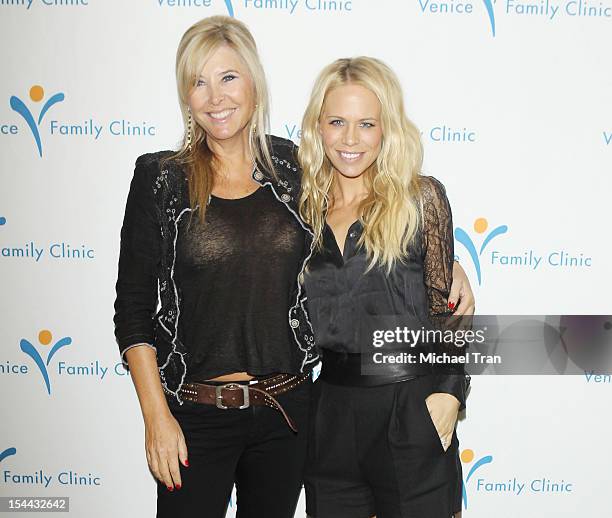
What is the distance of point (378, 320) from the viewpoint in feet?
5.86

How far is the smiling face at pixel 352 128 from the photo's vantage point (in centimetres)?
181

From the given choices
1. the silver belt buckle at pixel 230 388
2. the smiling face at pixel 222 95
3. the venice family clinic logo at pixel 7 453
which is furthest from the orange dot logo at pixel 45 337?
the smiling face at pixel 222 95

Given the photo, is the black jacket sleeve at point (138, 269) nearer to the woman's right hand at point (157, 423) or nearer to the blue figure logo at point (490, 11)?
the woman's right hand at point (157, 423)

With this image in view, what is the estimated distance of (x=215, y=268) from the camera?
172cm

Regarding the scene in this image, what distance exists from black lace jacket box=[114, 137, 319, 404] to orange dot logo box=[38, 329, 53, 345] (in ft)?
3.19

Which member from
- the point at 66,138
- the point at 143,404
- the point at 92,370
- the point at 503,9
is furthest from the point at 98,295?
the point at 503,9

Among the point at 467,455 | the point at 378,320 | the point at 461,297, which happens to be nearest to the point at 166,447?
the point at 378,320

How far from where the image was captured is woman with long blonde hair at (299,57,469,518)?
68.6 inches

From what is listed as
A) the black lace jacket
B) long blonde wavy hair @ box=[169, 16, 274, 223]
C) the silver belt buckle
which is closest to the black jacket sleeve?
the black lace jacket

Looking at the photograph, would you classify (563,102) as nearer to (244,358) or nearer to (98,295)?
(244,358)

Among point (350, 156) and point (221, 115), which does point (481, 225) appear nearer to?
point (350, 156)

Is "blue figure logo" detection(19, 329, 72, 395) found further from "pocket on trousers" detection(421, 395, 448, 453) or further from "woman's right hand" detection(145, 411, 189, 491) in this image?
"pocket on trousers" detection(421, 395, 448, 453)

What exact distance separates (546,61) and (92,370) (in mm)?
2477

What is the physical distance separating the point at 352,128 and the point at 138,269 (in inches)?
32.5
